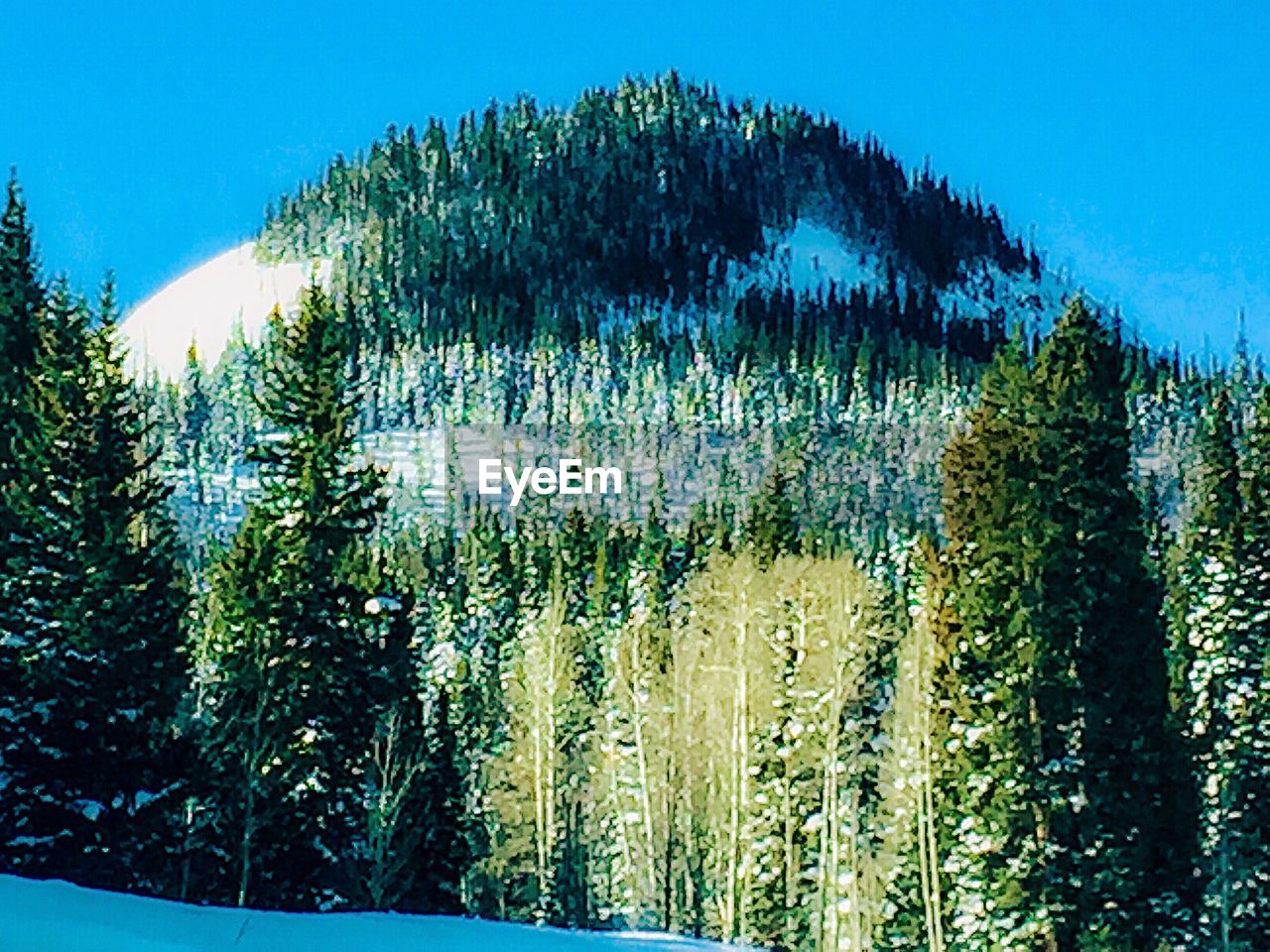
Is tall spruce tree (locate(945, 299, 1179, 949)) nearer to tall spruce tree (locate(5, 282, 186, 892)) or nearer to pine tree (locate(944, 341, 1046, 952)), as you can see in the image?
pine tree (locate(944, 341, 1046, 952))

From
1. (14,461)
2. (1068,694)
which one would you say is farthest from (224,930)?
(14,461)

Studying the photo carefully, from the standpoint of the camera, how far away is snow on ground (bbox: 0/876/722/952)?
924 cm

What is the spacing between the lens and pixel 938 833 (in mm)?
24531

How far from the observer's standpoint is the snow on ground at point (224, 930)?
9.24m

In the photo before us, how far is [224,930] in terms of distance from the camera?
33.3 ft

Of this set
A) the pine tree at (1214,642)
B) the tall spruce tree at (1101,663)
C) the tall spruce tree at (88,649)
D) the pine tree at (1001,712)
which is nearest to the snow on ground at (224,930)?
the pine tree at (1001,712)

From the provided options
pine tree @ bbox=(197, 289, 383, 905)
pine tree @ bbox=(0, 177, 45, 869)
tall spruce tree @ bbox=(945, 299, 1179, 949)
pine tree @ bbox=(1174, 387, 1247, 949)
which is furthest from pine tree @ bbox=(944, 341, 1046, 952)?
pine tree @ bbox=(0, 177, 45, 869)

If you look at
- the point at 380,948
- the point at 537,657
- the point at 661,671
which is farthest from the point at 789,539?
the point at 380,948

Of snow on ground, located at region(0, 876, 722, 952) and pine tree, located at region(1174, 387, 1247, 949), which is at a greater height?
pine tree, located at region(1174, 387, 1247, 949)

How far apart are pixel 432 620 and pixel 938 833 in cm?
4587

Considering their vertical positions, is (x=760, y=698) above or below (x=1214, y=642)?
below

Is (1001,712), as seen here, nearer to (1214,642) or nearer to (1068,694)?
(1068,694)

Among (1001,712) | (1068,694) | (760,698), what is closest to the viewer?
(1068,694)

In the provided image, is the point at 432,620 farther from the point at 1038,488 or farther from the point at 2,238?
the point at 1038,488
